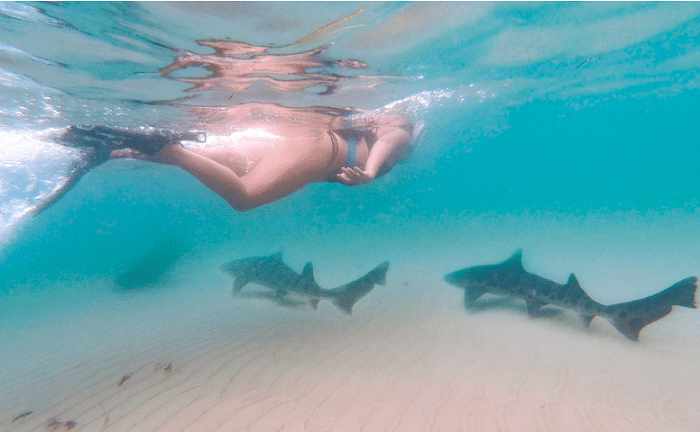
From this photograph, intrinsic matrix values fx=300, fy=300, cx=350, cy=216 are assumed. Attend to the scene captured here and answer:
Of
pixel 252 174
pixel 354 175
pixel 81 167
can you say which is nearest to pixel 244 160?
pixel 252 174

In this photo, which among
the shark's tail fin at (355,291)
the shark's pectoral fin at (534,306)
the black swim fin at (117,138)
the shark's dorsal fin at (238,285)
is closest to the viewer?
the black swim fin at (117,138)

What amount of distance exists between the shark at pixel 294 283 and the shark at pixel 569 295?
2430mm

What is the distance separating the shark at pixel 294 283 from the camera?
26.5 ft

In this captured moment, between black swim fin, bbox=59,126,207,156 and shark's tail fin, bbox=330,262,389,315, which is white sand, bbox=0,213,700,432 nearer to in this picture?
shark's tail fin, bbox=330,262,389,315

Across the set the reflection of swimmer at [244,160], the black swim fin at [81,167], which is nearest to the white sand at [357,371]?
the reflection of swimmer at [244,160]

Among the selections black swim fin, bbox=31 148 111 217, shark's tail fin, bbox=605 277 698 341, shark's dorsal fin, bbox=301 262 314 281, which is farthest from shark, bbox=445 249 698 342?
black swim fin, bbox=31 148 111 217

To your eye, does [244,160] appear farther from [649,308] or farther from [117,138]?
[649,308]

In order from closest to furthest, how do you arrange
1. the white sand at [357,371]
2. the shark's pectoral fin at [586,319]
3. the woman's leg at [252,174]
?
1. the white sand at [357,371]
2. the woman's leg at [252,174]
3. the shark's pectoral fin at [586,319]

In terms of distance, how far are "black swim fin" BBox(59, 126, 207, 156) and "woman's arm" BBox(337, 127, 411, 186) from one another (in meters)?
2.93

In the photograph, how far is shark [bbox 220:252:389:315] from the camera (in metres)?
8.09

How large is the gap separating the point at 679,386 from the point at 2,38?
13.2 meters

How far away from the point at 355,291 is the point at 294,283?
2172 millimetres

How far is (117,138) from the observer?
5039 mm

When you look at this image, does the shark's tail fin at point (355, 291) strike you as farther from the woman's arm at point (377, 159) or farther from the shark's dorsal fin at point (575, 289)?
the shark's dorsal fin at point (575, 289)
